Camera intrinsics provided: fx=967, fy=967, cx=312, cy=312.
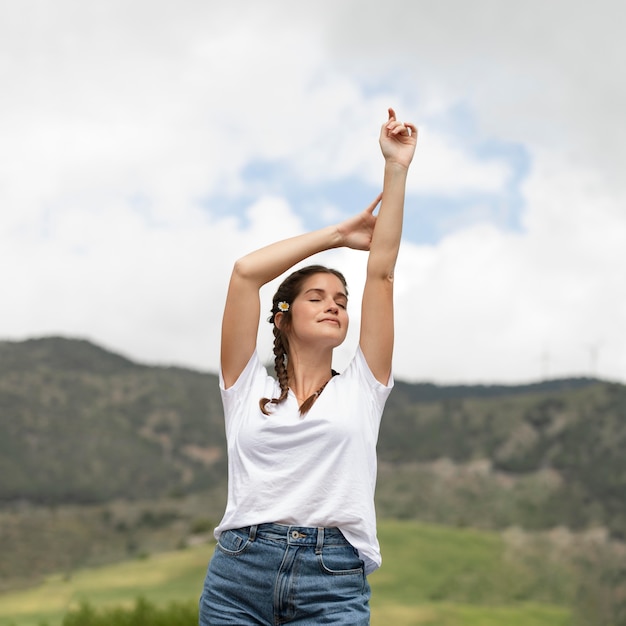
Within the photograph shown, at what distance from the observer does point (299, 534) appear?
120 inches

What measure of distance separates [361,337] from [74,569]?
148 feet

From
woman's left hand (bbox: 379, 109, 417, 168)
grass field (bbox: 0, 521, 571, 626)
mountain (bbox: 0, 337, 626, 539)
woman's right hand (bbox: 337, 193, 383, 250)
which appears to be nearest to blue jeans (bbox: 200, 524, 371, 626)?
woman's right hand (bbox: 337, 193, 383, 250)

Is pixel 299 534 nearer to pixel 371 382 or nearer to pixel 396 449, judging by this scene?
pixel 371 382

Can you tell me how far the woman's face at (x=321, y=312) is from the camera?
3.38 meters

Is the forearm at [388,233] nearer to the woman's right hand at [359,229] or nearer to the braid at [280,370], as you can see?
the woman's right hand at [359,229]

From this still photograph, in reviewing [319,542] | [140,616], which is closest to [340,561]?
[319,542]

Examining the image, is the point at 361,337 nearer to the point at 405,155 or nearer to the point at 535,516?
the point at 405,155

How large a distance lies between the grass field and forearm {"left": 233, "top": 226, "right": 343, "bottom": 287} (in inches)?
1183

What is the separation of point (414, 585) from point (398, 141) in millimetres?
43828

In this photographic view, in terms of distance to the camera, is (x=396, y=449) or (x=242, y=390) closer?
(x=242, y=390)

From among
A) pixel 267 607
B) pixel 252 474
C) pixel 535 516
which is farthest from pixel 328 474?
Result: pixel 535 516

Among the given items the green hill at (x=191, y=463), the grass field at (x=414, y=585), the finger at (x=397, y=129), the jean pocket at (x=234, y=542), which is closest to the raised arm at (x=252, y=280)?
the finger at (x=397, y=129)

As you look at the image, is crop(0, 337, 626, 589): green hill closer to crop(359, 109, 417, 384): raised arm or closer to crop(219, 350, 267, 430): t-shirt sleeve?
crop(219, 350, 267, 430): t-shirt sleeve

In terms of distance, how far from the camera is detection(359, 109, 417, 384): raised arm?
10.9 feet
